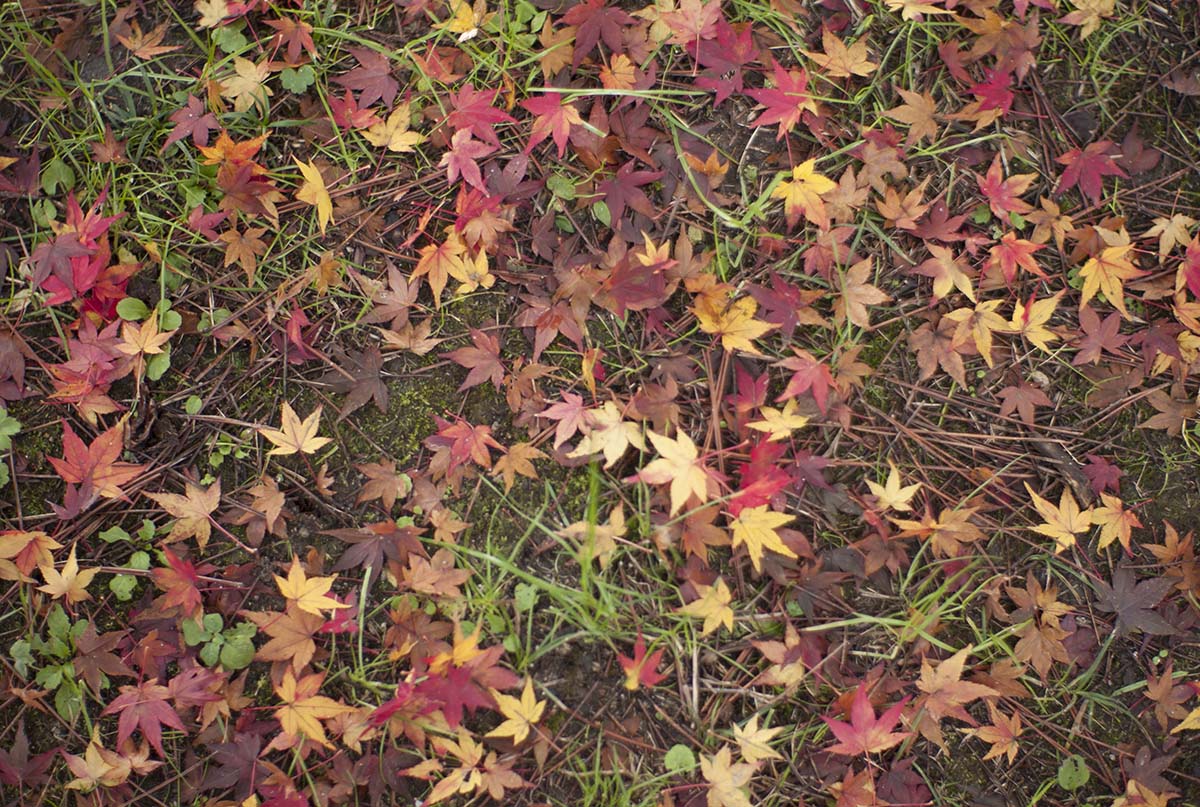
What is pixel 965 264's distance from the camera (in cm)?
223

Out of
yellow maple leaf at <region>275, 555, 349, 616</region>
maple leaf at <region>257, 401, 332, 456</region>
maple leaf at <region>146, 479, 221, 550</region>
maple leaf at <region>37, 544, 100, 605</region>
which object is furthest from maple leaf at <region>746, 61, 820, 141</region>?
maple leaf at <region>37, 544, 100, 605</region>

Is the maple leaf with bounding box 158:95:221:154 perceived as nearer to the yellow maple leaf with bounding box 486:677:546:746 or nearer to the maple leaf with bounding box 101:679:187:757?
the maple leaf with bounding box 101:679:187:757

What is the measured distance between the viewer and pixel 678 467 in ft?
6.58

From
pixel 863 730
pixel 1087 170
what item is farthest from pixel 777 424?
pixel 1087 170

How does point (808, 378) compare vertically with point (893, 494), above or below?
above

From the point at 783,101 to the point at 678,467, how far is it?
1.00 m

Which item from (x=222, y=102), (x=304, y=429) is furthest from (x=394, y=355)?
(x=222, y=102)

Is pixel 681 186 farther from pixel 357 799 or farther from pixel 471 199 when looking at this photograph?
pixel 357 799

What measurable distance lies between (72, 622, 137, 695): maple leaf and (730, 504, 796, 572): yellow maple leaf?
1.51m

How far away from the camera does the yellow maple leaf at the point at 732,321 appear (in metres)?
2.11

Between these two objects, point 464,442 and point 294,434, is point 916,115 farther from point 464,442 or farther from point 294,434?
point 294,434

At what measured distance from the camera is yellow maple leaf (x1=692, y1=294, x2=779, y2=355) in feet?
6.91

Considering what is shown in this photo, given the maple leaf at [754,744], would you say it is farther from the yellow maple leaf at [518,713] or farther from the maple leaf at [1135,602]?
the maple leaf at [1135,602]

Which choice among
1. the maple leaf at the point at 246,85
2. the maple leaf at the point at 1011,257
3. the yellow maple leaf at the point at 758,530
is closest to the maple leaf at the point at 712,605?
the yellow maple leaf at the point at 758,530
